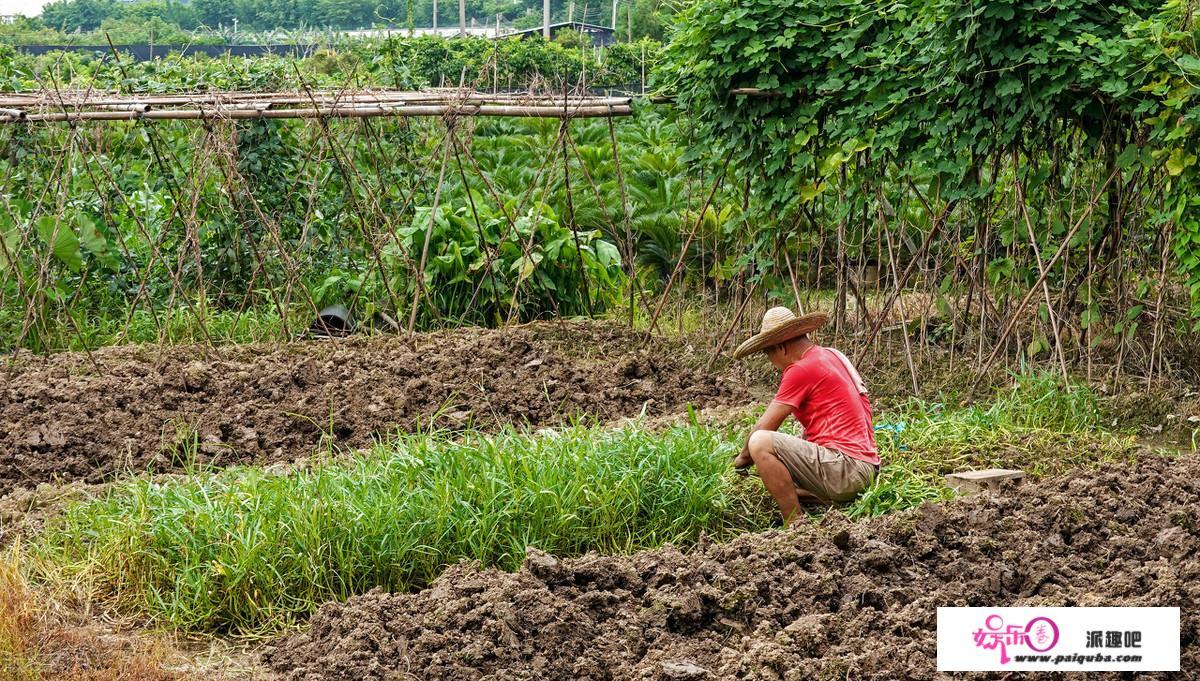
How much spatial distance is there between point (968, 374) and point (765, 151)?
1992 millimetres

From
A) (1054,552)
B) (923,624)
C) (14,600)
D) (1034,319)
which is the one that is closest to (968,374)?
(1034,319)

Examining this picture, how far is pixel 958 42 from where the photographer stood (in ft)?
22.4

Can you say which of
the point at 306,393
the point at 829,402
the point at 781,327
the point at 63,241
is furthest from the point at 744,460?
the point at 63,241

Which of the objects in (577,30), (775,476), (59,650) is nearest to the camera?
(59,650)

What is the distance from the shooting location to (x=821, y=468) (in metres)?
5.34

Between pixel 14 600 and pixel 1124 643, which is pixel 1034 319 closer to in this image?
pixel 1124 643

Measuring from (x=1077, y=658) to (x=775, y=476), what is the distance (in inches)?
66.6

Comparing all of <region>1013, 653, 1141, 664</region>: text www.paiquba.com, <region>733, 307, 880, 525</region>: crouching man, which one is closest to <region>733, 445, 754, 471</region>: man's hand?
<region>733, 307, 880, 525</region>: crouching man

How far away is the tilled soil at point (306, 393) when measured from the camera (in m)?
6.70

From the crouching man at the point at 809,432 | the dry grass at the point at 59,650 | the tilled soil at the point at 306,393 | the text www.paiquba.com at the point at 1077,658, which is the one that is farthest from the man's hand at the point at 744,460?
the dry grass at the point at 59,650

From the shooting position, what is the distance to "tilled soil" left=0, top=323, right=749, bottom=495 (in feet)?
22.0

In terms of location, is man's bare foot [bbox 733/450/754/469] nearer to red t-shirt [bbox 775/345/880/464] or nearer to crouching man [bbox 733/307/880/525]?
crouching man [bbox 733/307/880/525]

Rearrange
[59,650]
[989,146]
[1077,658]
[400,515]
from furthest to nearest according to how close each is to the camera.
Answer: [989,146] < [400,515] < [59,650] < [1077,658]

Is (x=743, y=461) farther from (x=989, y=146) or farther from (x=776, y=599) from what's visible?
(x=989, y=146)
